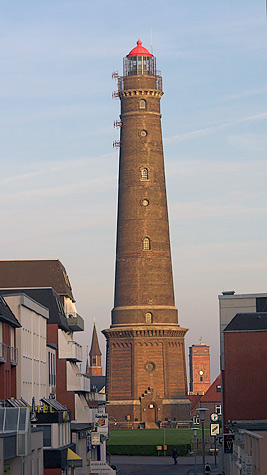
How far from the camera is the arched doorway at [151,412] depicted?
13200 cm

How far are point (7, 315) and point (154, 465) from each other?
4115 cm

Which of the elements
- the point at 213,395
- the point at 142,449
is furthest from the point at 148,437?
the point at 213,395

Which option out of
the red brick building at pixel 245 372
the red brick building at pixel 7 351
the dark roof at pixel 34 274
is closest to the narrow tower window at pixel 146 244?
the dark roof at pixel 34 274

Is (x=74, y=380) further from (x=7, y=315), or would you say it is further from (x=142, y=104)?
(x=142, y=104)

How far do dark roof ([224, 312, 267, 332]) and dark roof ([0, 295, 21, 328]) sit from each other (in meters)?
26.0

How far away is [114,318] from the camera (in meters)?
136

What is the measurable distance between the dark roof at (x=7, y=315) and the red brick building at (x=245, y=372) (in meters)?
25.5

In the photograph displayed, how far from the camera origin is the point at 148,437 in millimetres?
117625

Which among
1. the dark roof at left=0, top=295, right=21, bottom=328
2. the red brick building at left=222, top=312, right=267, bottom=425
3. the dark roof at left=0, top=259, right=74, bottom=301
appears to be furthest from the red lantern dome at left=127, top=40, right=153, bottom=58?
the dark roof at left=0, top=295, right=21, bottom=328

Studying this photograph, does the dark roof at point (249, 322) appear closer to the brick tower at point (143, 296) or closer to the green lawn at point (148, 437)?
the green lawn at point (148, 437)

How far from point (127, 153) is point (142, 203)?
6.94 m

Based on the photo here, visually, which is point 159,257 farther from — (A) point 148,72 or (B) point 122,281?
(A) point 148,72

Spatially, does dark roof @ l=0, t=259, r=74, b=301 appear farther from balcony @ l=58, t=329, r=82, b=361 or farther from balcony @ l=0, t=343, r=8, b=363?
balcony @ l=0, t=343, r=8, b=363

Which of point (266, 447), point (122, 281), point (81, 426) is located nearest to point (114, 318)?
point (122, 281)
